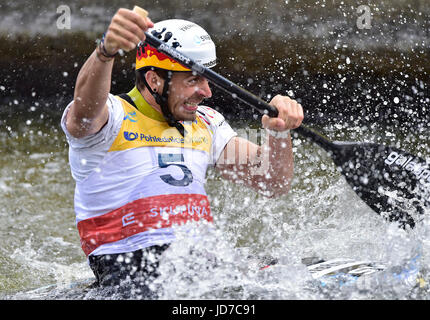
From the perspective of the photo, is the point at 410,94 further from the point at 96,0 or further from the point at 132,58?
the point at 96,0

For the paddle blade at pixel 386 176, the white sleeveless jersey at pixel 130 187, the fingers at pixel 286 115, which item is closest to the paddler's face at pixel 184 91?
the white sleeveless jersey at pixel 130 187

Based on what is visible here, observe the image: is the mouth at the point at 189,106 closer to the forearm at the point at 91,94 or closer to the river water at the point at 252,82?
the forearm at the point at 91,94

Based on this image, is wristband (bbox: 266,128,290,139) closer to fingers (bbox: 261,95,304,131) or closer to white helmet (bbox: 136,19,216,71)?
fingers (bbox: 261,95,304,131)

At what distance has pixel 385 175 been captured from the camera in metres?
2.64

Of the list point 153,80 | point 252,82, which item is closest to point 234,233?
point 153,80

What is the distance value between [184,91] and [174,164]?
Result: 298 mm

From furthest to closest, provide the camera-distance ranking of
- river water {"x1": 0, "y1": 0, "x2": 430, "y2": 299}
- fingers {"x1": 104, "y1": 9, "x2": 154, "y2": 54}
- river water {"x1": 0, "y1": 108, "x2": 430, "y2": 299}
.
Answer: river water {"x1": 0, "y1": 0, "x2": 430, "y2": 299}
river water {"x1": 0, "y1": 108, "x2": 430, "y2": 299}
fingers {"x1": 104, "y1": 9, "x2": 154, "y2": 54}

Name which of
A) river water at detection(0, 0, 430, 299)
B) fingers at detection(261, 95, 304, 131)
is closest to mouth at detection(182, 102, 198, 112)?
fingers at detection(261, 95, 304, 131)

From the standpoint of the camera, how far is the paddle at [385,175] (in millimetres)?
2549

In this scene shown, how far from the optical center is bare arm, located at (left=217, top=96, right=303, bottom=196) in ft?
8.38

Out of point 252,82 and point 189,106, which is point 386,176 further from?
point 252,82

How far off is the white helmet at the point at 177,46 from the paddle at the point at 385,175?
1.69ft

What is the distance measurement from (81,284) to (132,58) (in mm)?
4137

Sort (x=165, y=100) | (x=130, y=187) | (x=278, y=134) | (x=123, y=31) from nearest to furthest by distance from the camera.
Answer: (x=123, y=31) → (x=130, y=187) → (x=165, y=100) → (x=278, y=134)
